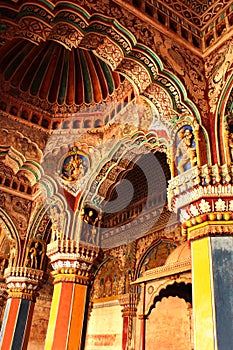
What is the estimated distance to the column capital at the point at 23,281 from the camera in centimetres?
980

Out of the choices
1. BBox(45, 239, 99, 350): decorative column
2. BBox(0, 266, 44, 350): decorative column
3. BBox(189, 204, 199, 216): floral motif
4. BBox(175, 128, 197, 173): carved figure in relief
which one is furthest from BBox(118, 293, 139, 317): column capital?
BBox(189, 204, 199, 216): floral motif

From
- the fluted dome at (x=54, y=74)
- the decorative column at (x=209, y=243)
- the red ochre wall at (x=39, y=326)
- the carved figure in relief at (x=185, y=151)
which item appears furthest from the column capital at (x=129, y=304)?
the carved figure in relief at (x=185, y=151)

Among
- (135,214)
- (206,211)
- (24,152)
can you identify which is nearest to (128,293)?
(135,214)

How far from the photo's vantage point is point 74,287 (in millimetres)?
7305

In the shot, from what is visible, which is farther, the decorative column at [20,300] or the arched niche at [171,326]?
the decorative column at [20,300]

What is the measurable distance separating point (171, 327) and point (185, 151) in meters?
6.44

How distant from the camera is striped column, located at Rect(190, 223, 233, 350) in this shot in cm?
372

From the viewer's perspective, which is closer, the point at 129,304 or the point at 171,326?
the point at 171,326

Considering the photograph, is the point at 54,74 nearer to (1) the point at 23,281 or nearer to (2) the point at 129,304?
(1) the point at 23,281

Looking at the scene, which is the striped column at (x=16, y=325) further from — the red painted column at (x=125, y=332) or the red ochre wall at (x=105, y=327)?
the red ochre wall at (x=105, y=327)

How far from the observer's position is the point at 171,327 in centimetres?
948

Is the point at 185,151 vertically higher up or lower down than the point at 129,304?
higher up

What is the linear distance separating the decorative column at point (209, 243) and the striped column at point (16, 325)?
22.5ft

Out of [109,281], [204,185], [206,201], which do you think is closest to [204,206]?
[206,201]
